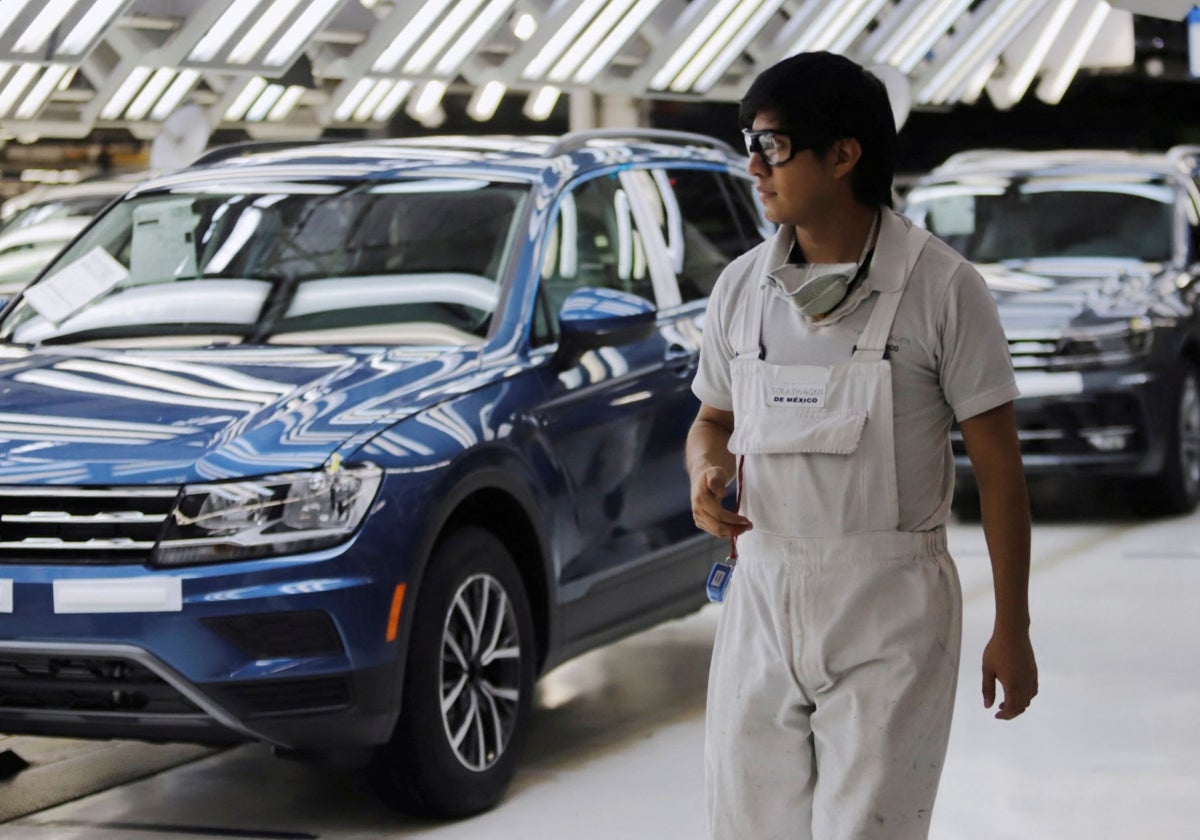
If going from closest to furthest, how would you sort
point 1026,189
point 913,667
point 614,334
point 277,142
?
point 913,667 → point 614,334 → point 277,142 → point 1026,189

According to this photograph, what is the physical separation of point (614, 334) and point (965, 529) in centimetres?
516

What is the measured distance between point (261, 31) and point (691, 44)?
28.8 feet

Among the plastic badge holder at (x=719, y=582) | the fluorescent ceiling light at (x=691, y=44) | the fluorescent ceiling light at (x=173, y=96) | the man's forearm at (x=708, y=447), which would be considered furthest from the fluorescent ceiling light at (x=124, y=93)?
the plastic badge holder at (x=719, y=582)

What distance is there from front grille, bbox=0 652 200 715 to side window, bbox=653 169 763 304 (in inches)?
103

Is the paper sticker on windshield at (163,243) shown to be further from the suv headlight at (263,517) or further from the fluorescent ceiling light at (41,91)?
the fluorescent ceiling light at (41,91)

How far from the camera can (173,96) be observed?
25.0 m

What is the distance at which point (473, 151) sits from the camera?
264 inches

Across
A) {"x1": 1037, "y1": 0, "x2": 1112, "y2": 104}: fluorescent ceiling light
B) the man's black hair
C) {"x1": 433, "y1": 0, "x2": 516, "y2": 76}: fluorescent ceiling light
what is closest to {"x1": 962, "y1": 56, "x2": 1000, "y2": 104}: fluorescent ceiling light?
{"x1": 1037, "y1": 0, "x2": 1112, "y2": 104}: fluorescent ceiling light

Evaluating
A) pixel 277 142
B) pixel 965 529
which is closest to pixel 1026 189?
pixel 965 529

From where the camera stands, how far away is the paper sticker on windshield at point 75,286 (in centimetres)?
628

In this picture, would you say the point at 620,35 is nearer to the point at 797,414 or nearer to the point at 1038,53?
the point at 1038,53

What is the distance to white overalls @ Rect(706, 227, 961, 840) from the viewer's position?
3189 mm

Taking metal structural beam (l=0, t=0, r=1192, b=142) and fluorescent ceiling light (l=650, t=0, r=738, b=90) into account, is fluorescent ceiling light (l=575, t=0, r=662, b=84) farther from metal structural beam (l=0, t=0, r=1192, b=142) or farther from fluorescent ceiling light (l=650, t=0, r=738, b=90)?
fluorescent ceiling light (l=650, t=0, r=738, b=90)

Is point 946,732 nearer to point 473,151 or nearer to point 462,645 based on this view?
point 462,645
